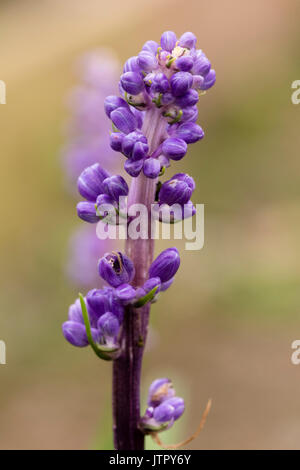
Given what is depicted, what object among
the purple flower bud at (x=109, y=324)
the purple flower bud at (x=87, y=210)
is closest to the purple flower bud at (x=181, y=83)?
the purple flower bud at (x=87, y=210)

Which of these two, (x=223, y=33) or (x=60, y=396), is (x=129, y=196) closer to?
(x=60, y=396)

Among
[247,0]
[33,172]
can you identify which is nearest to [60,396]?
[33,172]

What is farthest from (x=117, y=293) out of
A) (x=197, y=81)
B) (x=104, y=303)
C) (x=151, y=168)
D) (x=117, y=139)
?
(x=197, y=81)

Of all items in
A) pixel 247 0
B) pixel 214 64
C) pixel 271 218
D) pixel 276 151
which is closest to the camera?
pixel 271 218

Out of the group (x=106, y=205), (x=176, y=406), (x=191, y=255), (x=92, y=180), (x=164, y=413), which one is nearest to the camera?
(x=106, y=205)

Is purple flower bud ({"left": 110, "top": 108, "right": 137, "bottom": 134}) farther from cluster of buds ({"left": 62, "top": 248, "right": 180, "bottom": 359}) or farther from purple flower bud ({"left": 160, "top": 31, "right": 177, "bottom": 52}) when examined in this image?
cluster of buds ({"left": 62, "top": 248, "right": 180, "bottom": 359})

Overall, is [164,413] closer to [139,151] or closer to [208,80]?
[139,151]

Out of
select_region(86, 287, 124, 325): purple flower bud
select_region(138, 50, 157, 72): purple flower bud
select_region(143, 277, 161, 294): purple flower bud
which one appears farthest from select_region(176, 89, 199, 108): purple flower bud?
select_region(86, 287, 124, 325): purple flower bud
